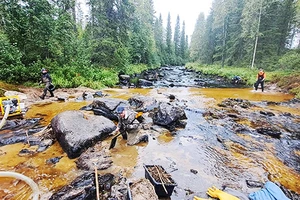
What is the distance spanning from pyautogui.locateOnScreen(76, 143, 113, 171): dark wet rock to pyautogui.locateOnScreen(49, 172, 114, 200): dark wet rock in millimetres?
434

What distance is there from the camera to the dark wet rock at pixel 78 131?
19.9 feet

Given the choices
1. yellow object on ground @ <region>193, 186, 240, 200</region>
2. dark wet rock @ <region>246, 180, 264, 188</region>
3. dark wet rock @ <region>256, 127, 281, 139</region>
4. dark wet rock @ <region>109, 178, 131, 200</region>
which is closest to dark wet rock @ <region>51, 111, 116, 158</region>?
dark wet rock @ <region>109, 178, 131, 200</region>

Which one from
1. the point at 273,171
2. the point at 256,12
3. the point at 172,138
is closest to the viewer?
the point at 273,171

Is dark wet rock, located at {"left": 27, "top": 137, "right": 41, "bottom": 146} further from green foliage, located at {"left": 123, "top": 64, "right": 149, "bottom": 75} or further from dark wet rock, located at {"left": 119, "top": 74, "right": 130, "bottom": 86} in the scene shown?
green foliage, located at {"left": 123, "top": 64, "right": 149, "bottom": 75}

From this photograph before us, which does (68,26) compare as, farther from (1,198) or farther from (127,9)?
(1,198)

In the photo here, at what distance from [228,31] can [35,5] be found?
3516 centimetres

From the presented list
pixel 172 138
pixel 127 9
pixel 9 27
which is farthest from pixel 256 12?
pixel 9 27

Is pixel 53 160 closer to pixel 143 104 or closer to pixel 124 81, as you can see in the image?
pixel 143 104

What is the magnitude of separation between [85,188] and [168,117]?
5.35 m

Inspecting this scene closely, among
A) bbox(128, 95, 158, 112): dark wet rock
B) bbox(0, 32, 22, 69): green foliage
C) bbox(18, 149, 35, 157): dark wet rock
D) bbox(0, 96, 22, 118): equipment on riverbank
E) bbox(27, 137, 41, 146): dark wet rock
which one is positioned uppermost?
bbox(0, 32, 22, 69): green foliage

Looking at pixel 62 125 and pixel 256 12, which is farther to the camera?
pixel 256 12

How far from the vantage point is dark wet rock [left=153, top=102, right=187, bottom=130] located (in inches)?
348

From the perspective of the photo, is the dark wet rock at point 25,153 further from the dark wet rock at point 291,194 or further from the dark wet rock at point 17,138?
the dark wet rock at point 291,194

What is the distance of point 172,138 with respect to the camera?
7.80 metres
